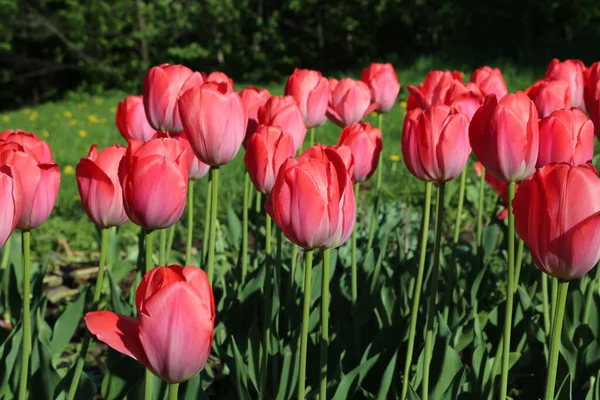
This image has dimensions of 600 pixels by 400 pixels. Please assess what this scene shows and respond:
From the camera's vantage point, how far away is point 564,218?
88 cm

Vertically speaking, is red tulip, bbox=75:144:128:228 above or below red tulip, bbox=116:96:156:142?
below

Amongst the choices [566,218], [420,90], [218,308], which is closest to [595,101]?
[420,90]

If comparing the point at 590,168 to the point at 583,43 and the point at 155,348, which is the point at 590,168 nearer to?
the point at 155,348

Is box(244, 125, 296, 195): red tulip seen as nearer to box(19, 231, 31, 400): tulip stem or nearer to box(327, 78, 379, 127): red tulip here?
box(19, 231, 31, 400): tulip stem

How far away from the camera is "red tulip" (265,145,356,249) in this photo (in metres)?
0.99

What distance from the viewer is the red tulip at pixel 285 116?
1453 mm

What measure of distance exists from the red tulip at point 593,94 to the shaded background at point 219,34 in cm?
978

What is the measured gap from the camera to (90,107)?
9.59m

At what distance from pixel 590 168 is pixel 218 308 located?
1.07 metres

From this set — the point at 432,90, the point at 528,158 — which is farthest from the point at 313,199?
the point at 432,90

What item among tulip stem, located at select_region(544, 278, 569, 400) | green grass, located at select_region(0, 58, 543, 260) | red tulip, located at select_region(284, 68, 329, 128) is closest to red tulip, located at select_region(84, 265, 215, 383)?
tulip stem, located at select_region(544, 278, 569, 400)

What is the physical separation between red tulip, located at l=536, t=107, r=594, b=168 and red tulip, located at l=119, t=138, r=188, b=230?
23.6 inches

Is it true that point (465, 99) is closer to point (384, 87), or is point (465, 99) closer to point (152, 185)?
point (384, 87)

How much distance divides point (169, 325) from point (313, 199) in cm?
28
